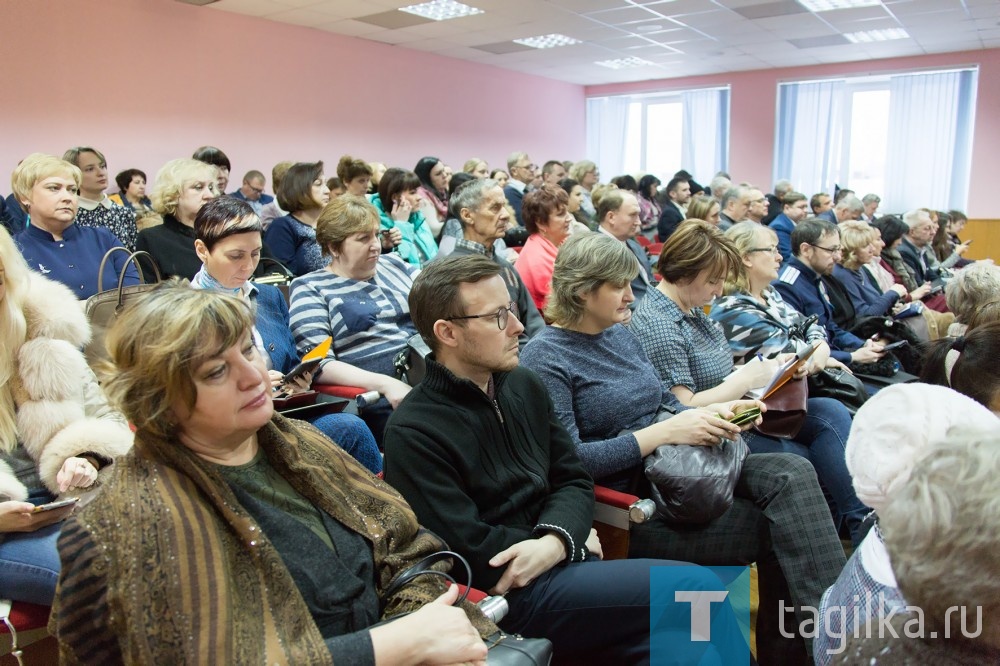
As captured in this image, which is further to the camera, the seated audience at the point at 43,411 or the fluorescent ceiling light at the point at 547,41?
the fluorescent ceiling light at the point at 547,41

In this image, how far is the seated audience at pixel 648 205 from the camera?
28.0ft

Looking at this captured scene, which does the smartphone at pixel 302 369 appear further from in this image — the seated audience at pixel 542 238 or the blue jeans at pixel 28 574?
the seated audience at pixel 542 238

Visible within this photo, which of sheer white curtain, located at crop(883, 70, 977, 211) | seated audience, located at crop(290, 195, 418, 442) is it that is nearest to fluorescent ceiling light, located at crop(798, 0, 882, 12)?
sheer white curtain, located at crop(883, 70, 977, 211)

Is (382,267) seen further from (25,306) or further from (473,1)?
(473,1)

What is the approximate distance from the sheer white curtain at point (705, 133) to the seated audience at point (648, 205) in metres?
3.75

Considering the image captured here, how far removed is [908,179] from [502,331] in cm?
1108

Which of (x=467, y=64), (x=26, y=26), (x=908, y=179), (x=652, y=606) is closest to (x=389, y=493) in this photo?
(x=652, y=606)

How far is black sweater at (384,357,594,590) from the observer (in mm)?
1446

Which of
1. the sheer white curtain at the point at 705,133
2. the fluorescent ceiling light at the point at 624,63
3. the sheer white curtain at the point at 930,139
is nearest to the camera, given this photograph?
the sheer white curtain at the point at 930,139

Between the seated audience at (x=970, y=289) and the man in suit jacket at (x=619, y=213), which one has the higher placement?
the man in suit jacket at (x=619, y=213)

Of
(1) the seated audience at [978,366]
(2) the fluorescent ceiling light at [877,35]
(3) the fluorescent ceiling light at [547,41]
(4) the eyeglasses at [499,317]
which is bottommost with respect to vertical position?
(1) the seated audience at [978,366]

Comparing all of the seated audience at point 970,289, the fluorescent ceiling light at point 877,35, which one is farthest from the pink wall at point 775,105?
the seated audience at point 970,289

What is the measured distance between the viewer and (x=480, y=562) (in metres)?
1.44

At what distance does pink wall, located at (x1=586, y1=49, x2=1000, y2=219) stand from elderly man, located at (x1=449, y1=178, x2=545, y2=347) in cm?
955
